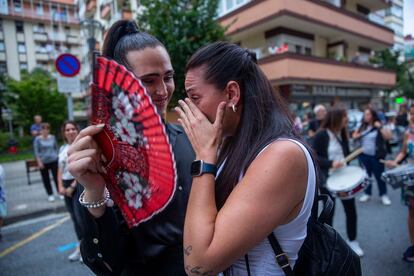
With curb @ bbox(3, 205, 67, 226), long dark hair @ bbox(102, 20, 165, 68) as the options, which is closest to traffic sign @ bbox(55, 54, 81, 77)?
curb @ bbox(3, 205, 67, 226)

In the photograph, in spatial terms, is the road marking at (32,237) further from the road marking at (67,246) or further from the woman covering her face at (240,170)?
the woman covering her face at (240,170)

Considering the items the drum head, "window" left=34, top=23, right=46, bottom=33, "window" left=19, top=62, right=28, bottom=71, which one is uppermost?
"window" left=34, top=23, right=46, bottom=33

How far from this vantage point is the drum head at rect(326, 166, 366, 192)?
3352 millimetres

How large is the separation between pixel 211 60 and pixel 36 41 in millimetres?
43375

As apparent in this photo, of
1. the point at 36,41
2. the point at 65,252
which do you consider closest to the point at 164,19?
the point at 65,252

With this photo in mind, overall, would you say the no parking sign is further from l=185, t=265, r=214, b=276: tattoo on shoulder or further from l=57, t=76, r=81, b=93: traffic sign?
l=185, t=265, r=214, b=276: tattoo on shoulder

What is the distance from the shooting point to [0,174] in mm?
3863

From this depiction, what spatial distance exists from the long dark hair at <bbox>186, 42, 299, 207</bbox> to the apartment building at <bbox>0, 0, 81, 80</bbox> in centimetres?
3094

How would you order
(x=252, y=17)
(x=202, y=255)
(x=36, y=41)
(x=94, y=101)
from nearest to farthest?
(x=94, y=101)
(x=202, y=255)
(x=252, y=17)
(x=36, y=41)

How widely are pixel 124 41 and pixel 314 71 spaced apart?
13.9 meters

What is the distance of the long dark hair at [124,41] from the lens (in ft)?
3.80

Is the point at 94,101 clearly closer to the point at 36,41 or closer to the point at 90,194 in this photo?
the point at 90,194

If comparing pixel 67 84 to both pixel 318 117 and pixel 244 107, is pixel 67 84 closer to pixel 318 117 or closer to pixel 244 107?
pixel 244 107

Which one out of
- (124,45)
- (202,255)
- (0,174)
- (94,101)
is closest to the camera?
(94,101)
